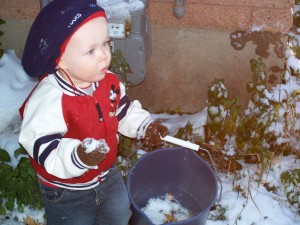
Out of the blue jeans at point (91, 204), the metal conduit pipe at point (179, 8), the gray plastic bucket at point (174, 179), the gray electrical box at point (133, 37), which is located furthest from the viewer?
the metal conduit pipe at point (179, 8)

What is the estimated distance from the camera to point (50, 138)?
1678 millimetres

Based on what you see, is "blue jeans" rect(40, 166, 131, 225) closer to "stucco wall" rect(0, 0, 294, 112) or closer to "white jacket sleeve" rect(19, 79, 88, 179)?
"white jacket sleeve" rect(19, 79, 88, 179)

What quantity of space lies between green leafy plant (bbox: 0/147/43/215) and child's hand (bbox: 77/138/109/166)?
3.24ft

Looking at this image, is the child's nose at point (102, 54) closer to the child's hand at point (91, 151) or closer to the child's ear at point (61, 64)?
the child's ear at point (61, 64)

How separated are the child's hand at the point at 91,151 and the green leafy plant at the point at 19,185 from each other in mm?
986

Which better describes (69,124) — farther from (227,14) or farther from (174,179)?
(227,14)

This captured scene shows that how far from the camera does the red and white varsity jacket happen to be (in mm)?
1664

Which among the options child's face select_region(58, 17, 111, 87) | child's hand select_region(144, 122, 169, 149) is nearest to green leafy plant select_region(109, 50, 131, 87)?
child's hand select_region(144, 122, 169, 149)

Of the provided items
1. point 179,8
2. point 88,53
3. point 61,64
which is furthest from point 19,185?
point 179,8

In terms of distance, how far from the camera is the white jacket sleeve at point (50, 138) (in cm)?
164

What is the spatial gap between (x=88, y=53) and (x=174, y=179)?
45.2 inches

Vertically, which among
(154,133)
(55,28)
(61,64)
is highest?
(55,28)

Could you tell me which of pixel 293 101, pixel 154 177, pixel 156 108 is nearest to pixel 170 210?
pixel 154 177

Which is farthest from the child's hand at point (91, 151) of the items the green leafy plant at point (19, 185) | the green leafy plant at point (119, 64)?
the green leafy plant at point (119, 64)
